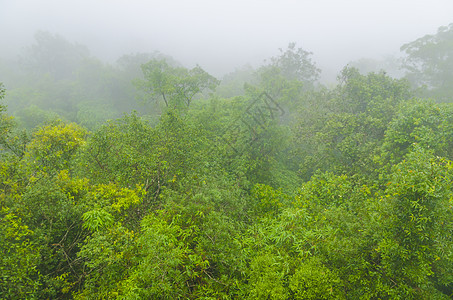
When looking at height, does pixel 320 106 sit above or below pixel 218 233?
above

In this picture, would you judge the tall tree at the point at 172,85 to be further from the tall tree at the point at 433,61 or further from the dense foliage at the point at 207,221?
the tall tree at the point at 433,61

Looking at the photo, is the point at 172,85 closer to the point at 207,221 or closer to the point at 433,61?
the point at 207,221

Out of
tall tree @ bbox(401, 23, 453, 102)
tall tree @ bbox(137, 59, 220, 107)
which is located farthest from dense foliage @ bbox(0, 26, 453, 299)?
tall tree @ bbox(401, 23, 453, 102)

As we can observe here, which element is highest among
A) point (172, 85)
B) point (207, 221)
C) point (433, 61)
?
point (433, 61)

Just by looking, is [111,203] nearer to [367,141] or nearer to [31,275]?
[31,275]

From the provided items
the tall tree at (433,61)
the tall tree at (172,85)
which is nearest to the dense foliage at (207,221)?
the tall tree at (172,85)

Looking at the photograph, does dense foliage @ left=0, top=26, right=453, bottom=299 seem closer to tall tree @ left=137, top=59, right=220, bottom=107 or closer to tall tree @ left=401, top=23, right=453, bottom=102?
tall tree @ left=137, top=59, right=220, bottom=107

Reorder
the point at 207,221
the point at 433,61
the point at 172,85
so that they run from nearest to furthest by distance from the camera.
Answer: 1. the point at 207,221
2. the point at 172,85
3. the point at 433,61

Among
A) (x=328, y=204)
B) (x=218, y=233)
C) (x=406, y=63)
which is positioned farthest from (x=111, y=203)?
(x=406, y=63)

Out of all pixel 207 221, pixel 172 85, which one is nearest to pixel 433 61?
pixel 172 85

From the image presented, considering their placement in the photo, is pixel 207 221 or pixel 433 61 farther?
pixel 433 61

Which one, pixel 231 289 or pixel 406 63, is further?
pixel 406 63

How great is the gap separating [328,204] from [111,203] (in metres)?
10.9

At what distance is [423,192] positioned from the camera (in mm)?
6926
